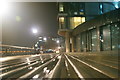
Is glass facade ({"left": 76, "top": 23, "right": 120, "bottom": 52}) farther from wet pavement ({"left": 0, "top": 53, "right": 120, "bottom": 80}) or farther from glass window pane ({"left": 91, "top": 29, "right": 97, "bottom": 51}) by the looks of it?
wet pavement ({"left": 0, "top": 53, "right": 120, "bottom": 80})

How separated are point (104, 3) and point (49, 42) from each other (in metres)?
74.2

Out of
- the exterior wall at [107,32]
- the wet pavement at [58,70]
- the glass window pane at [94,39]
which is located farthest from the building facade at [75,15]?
the wet pavement at [58,70]

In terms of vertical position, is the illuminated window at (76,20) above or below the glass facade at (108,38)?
above

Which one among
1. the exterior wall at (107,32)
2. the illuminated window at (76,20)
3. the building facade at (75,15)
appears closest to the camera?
the exterior wall at (107,32)

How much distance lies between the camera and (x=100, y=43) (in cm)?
3125

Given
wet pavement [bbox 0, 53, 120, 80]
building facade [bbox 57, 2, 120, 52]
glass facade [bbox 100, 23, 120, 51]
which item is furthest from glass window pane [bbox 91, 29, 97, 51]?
wet pavement [bbox 0, 53, 120, 80]

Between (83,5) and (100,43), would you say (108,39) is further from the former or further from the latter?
(83,5)

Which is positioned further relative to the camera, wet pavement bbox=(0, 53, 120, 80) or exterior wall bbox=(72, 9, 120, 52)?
exterior wall bbox=(72, 9, 120, 52)

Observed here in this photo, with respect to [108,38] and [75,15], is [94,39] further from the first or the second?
[75,15]

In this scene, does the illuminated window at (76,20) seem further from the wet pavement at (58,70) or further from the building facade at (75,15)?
the wet pavement at (58,70)

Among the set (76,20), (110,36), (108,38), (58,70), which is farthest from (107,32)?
(76,20)

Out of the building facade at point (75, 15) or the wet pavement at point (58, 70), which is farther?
the building facade at point (75, 15)

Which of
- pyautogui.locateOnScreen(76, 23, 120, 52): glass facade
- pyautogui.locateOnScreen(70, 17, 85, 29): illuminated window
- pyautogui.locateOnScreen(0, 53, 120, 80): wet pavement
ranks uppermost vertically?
pyautogui.locateOnScreen(70, 17, 85, 29): illuminated window

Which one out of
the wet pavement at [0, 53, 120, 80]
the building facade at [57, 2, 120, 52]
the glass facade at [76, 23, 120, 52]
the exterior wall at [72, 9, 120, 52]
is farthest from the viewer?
the building facade at [57, 2, 120, 52]
